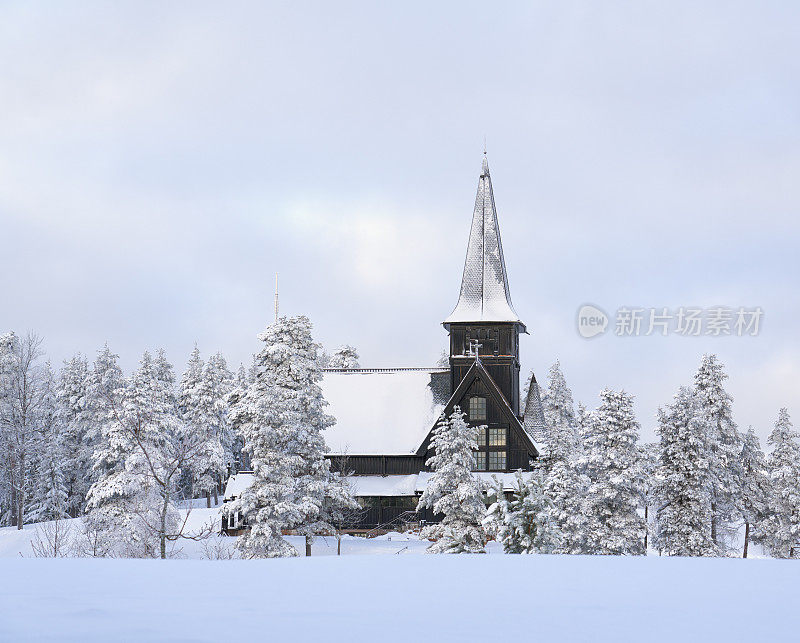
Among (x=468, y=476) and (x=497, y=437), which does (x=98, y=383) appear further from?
(x=468, y=476)

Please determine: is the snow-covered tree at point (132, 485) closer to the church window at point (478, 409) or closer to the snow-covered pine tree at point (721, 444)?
the church window at point (478, 409)

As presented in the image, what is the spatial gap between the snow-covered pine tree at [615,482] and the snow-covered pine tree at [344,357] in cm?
5206

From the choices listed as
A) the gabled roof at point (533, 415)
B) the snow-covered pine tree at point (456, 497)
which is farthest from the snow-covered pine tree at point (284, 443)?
the gabled roof at point (533, 415)

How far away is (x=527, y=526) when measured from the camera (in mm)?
31609

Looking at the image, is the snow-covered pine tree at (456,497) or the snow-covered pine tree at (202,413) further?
the snow-covered pine tree at (202,413)

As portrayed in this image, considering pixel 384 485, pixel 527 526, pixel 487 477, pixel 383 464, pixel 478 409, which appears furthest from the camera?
pixel 478 409

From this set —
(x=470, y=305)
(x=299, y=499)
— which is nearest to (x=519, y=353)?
(x=470, y=305)

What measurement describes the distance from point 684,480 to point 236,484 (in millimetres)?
31183

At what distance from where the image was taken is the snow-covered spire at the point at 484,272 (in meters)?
59.8

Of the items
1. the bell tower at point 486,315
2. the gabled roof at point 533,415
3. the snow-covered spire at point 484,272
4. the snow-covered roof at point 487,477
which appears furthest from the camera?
the gabled roof at point 533,415

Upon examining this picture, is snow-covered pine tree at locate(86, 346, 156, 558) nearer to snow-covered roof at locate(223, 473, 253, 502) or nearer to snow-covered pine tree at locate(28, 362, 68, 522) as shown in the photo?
snow-covered roof at locate(223, 473, 253, 502)

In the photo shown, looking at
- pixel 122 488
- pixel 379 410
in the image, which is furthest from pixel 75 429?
pixel 379 410

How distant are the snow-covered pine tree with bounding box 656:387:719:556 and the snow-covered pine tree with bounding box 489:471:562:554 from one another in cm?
1577

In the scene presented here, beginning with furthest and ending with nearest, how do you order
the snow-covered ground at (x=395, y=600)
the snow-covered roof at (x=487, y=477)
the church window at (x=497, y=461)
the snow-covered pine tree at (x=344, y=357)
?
the snow-covered pine tree at (x=344, y=357) → the church window at (x=497, y=461) → the snow-covered roof at (x=487, y=477) → the snow-covered ground at (x=395, y=600)
